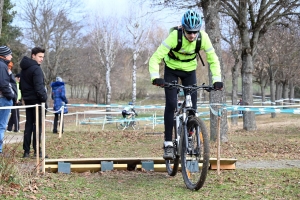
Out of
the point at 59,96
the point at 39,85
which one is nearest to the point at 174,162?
the point at 39,85

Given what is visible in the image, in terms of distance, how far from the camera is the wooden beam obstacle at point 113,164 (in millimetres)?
6422

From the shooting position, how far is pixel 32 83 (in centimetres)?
781

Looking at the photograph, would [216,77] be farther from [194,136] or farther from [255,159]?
[255,159]

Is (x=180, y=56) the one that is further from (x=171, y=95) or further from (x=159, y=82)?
(x=159, y=82)

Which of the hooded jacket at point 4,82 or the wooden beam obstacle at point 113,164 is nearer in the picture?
the wooden beam obstacle at point 113,164

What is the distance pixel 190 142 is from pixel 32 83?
3.75 metres

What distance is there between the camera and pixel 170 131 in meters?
5.96

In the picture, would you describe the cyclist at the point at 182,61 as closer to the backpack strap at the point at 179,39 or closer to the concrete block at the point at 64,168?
the backpack strap at the point at 179,39

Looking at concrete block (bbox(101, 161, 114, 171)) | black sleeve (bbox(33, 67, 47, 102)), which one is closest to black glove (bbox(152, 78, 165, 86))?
concrete block (bbox(101, 161, 114, 171))

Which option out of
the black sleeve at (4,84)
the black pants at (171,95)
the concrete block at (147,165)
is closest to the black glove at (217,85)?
the black pants at (171,95)

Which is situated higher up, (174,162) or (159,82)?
(159,82)

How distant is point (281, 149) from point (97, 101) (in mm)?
50903

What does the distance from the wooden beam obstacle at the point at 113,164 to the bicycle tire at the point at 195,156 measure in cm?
107

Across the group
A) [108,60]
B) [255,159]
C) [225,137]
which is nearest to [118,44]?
[108,60]
